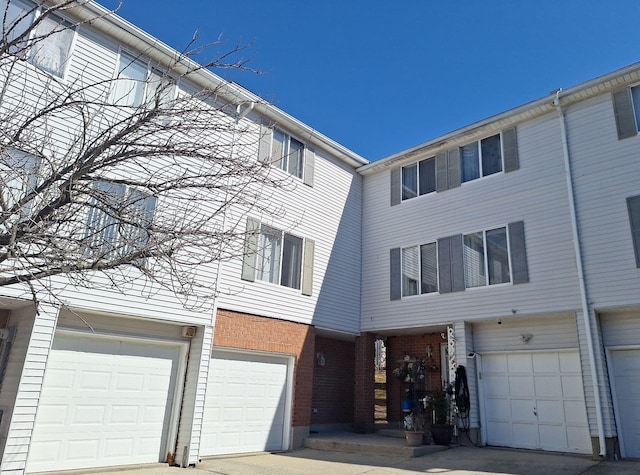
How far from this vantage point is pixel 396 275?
45.4ft

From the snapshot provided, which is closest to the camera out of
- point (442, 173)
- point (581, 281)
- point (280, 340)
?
point (581, 281)

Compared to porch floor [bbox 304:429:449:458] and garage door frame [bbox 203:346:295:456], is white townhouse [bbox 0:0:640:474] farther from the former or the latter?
porch floor [bbox 304:429:449:458]

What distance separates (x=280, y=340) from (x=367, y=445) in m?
3.09

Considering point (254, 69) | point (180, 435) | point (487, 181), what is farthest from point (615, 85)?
point (180, 435)

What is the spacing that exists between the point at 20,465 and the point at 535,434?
10031 mm

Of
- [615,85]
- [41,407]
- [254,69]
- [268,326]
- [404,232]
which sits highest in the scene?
[615,85]

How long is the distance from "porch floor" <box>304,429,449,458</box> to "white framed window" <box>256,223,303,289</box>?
151 inches

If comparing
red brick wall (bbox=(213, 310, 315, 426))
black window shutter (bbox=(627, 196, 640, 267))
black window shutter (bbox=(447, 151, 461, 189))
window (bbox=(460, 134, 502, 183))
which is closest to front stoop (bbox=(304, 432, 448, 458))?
red brick wall (bbox=(213, 310, 315, 426))

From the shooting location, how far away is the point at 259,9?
626cm

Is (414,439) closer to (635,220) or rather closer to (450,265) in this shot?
(450,265)

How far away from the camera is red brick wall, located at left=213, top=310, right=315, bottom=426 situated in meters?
10.7

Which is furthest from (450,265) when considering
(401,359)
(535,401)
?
(535,401)

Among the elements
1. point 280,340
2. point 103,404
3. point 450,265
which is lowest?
point 103,404

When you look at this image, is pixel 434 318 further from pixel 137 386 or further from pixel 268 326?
pixel 137 386
